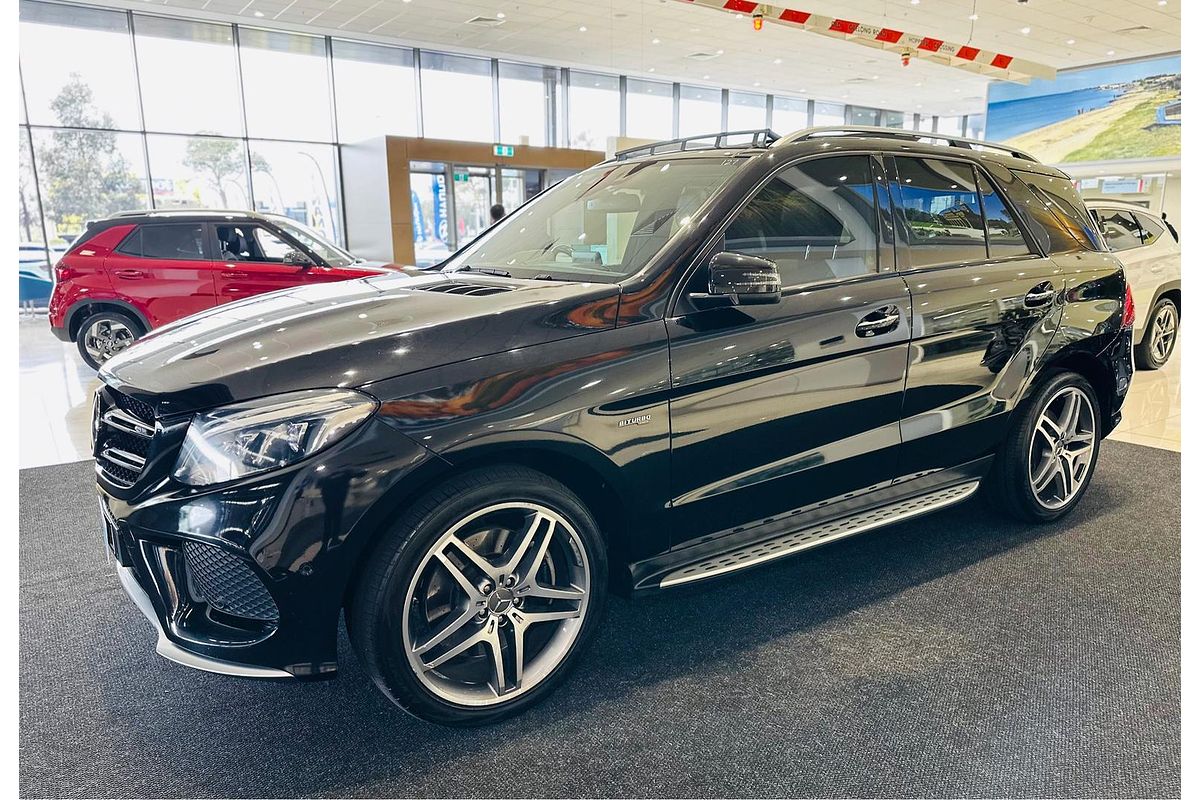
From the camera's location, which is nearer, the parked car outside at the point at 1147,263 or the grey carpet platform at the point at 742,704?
the grey carpet platform at the point at 742,704

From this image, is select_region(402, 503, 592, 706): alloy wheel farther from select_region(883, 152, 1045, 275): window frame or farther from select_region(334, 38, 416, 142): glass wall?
select_region(334, 38, 416, 142): glass wall

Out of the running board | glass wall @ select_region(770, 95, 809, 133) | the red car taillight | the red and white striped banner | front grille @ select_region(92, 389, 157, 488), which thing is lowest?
the running board

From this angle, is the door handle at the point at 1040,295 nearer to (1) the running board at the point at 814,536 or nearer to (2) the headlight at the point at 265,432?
(1) the running board at the point at 814,536

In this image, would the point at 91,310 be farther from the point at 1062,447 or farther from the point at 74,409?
the point at 1062,447

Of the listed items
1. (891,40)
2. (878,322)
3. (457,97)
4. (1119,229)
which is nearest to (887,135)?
(878,322)

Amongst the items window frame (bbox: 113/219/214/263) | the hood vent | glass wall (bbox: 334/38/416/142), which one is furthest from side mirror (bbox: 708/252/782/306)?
glass wall (bbox: 334/38/416/142)

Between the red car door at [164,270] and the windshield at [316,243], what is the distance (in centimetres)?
77

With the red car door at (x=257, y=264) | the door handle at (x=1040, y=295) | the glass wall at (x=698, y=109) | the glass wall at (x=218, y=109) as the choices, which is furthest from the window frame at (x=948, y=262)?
the glass wall at (x=698, y=109)

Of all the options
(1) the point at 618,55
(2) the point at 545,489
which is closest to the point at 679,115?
(1) the point at 618,55

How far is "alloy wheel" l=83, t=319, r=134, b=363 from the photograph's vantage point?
283 inches

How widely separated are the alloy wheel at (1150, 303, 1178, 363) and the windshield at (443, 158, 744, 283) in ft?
20.5

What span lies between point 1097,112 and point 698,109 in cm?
922

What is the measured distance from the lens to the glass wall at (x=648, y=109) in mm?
19125
